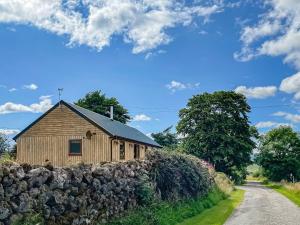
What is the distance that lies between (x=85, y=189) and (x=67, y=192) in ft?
3.81

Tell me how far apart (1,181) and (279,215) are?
50.2 ft

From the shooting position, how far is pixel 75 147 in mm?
36906

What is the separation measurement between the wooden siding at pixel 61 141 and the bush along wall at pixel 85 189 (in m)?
14.2

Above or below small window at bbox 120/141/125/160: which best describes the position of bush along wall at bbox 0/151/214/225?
below

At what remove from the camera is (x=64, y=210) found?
484 inches

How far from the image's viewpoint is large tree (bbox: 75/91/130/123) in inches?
2785

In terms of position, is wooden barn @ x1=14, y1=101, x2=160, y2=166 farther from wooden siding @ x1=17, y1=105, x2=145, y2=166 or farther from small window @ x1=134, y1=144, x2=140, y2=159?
small window @ x1=134, y1=144, x2=140, y2=159

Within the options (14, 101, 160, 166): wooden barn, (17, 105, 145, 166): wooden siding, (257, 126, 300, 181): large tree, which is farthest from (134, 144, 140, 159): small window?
(257, 126, 300, 181): large tree

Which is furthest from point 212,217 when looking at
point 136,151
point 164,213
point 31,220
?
point 136,151

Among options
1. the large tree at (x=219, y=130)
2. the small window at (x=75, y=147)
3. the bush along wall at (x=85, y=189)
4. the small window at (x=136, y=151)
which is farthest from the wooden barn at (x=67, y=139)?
the large tree at (x=219, y=130)

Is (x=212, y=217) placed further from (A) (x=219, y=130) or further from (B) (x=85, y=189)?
(A) (x=219, y=130)

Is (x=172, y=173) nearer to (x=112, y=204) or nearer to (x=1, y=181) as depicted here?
(x=112, y=204)

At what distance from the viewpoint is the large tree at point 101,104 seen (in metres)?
70.8

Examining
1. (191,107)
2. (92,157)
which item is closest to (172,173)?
(92,157)
